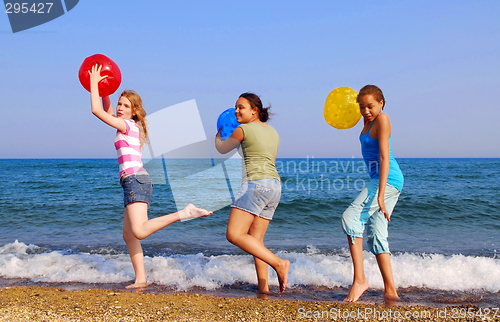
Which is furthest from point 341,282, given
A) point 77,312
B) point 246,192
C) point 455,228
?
point 455,228

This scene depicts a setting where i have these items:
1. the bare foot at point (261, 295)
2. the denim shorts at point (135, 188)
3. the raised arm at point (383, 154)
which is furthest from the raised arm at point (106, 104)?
the raised arm at point (383, 154)

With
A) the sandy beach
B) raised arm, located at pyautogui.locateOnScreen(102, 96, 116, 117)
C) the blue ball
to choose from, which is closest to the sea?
the sandy beach

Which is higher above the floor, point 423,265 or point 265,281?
point 265,281

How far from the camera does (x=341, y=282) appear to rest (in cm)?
411

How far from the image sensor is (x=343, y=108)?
12.2ft

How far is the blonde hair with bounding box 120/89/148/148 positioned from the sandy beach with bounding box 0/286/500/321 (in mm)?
1572

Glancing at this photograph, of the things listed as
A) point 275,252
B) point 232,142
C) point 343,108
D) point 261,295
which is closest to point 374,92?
point 343,108

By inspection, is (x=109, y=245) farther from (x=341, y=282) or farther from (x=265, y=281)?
(x=341, y=282)

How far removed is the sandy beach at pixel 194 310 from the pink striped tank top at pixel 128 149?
1206 millimetres

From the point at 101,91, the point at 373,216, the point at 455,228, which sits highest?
the point at 101,91

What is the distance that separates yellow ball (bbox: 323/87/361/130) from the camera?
3.68m

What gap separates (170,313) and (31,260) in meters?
3.30

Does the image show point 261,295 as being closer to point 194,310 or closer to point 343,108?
point 194,310

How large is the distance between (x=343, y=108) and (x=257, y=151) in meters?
1.21
